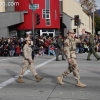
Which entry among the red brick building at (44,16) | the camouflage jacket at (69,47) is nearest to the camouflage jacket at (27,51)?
the camouflage jacket at (69,47)

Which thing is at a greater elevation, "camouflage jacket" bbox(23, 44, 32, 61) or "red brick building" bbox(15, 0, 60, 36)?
"red brick building" bbox(15, 0, 60, 36)

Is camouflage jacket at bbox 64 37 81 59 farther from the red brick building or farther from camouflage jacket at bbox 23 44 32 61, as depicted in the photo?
the red brick building

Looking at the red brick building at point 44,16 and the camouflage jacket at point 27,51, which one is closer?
the camouflage jacket at point 27,51

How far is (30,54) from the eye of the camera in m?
10.5

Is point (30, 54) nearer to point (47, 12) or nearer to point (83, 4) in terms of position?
point (47, 12)

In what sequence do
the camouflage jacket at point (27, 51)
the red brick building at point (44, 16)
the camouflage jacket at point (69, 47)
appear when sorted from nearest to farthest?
the camouflage jacket at point (69, 47) → the camouflage jacket at point (27, 51) → the red brick building at point (44, 16)

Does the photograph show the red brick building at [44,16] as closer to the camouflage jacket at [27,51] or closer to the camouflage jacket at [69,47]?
the camouflage jacket at [27,51]

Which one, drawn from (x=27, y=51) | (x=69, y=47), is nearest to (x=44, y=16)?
(x=27, y=51)

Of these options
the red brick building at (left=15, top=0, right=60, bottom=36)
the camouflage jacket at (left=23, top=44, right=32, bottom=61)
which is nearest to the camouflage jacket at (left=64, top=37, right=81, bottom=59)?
the camouflage jacket at (left=23, top=44, right=32, bottom=61)

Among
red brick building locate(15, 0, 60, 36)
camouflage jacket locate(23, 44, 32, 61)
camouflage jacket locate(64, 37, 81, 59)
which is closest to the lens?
camouflage jacket locate(64, 37, 81, 59)

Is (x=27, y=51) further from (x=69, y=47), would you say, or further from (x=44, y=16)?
(x=44, y=16)

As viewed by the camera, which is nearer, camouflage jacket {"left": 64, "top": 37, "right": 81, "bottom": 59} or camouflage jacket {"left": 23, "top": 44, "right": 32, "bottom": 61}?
camouflage jacket {"left": 64, "top": 37, "right": 81, "bottom": 59}

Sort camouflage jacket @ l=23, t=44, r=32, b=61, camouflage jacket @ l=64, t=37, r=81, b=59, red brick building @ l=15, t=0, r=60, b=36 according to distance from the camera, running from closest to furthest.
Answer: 1. camouflage jacket @ l=64, t=37, r=81, b=59
2. camouflage jacket @ l=23, t=44, r=32, b=61
3. red brick building @ l=15, t=0, r=60, b=36

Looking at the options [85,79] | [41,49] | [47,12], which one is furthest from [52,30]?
[85,79]
